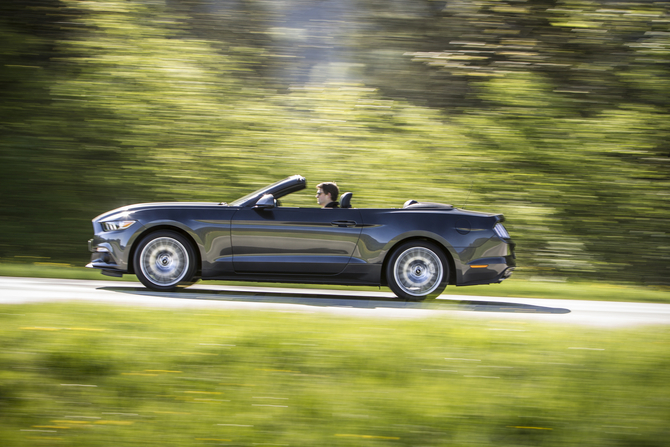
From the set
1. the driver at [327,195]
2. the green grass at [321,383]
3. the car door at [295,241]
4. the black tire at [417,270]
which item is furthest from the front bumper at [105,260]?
the black tire at [417,270]

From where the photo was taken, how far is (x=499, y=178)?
482 inches

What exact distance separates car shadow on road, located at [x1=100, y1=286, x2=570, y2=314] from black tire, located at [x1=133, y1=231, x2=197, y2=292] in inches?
5.2

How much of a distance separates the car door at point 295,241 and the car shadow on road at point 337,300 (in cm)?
35

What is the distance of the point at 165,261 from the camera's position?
711cm

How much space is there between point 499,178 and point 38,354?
32.1ft

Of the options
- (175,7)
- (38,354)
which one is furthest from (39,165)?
(38,354)

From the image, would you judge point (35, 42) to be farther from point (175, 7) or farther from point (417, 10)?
point (417, 10)

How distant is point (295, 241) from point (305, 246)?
12 centimetres

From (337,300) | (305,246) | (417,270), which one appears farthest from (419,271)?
(305,246)

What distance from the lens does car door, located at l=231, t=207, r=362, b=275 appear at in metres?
6.97

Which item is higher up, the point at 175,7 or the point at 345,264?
the point at 175,7

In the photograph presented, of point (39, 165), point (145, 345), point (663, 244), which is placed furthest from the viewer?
point (39, 165)

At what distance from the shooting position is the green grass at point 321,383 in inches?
124

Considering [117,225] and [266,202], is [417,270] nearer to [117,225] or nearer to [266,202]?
[266,202]
